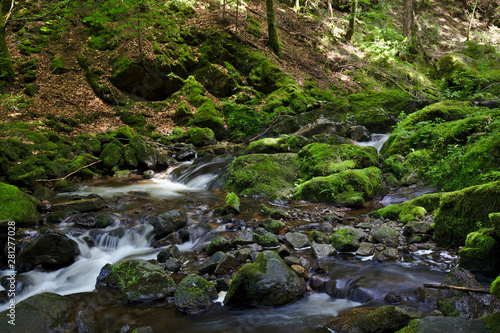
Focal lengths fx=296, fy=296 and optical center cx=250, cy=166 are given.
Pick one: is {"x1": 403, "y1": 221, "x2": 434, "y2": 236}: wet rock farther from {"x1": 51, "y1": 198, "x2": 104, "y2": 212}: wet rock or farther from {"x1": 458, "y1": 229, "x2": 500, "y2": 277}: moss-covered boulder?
{"x1": 51, "y1": 198, "x2": 104, "y2": 212}: wet rock

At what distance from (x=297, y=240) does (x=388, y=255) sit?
134 cm

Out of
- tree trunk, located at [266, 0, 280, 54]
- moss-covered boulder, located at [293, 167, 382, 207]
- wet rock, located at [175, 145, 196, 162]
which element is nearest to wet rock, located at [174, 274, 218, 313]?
moss-covered boulder, located at [293, 167, 382, 207]

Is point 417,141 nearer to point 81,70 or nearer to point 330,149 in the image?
point 330,149

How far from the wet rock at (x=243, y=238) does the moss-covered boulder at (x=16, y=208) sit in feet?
12.8

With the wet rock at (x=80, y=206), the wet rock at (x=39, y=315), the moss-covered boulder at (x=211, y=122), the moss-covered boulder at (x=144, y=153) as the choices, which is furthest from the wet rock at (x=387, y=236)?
the moss-covered boulder at (x=211, y=122)

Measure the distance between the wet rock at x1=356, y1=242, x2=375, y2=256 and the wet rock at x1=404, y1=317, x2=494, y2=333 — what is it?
2.17 meters

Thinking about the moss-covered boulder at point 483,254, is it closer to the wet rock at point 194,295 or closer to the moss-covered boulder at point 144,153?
the wet rock at point 194,295

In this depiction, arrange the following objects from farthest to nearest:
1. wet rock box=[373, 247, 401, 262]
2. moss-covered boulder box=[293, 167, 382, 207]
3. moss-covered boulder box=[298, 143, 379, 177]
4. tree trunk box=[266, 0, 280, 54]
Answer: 1. tree trunk box=[266, 0, 280, 54]
2. moss-covered boulder box=[298, 143, 379, 177]
3. moss-covered boulder box=[293, 167, 382, 207]
4. wet rock box=[373, 247, 401, 262]

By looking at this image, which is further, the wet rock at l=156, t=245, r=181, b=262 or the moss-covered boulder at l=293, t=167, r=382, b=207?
the moss-covered boulder at l=293, t=167, r=382, b=207

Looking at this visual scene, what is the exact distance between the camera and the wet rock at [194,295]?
339 centimetres

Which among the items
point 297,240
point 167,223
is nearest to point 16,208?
point 167,223

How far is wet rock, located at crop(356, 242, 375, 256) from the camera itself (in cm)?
441

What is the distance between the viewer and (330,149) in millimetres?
8805

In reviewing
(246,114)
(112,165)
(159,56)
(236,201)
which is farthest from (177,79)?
(236,201)
